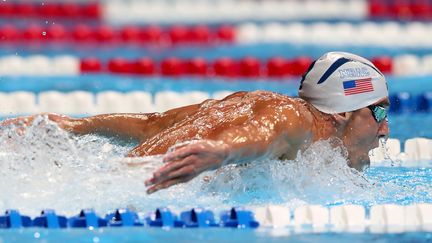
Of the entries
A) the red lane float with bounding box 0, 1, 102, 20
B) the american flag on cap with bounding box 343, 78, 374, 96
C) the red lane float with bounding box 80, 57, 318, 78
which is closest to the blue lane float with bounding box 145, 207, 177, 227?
the american flag on cap with bounding box 343, 78, 374, 96

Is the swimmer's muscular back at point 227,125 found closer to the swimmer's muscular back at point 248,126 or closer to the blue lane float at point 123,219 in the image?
the swimmer's muscular back at point 248,126

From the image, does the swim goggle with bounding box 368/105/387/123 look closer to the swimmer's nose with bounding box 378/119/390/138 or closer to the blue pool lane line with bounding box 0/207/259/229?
the swimmer's nose with bounding box 378/119/390/138

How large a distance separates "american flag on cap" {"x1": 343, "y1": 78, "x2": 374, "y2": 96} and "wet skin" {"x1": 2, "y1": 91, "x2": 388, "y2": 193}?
0.07 meters

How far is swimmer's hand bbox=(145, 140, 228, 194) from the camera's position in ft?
8.46

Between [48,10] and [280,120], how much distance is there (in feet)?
20.1

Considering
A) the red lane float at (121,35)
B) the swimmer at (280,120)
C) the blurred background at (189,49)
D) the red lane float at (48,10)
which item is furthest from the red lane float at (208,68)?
the swimmer at (280,120)

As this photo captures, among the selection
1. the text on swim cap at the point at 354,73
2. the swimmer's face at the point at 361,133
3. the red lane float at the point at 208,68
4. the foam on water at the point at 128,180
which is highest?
the red lane float at the point at 208,68

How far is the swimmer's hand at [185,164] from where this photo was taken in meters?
2.58

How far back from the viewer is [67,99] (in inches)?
220

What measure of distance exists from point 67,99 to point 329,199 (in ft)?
8.80

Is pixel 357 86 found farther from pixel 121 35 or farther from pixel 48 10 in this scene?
pixel 48 10

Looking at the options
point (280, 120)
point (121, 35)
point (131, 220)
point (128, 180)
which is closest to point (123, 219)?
point (131, 220)

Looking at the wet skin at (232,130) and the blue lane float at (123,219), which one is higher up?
the wet skin at (232,130)

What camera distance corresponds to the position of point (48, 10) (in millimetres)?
8734
